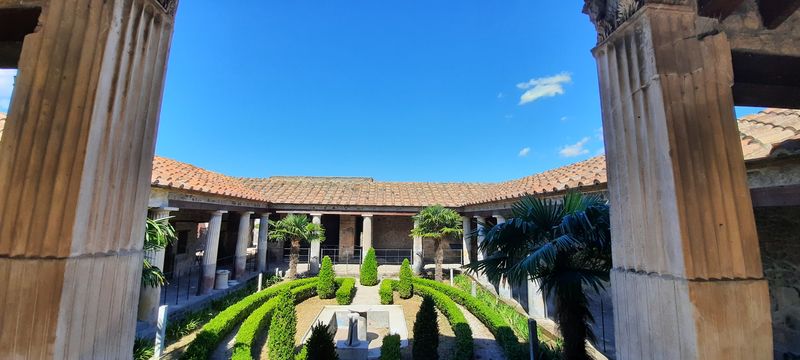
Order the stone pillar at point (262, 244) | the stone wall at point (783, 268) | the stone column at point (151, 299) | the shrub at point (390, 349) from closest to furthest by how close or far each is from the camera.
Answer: the stone wall at point (783, 268) → the shrub at point (390, 349) → the stone column at point (151, 299) → the stone pillar at point (262, 244)

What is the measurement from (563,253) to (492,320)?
5332mm

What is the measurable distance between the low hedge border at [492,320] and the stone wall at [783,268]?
3.72 m

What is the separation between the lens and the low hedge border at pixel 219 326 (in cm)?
586

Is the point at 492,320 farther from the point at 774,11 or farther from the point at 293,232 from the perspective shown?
the point at 293,232

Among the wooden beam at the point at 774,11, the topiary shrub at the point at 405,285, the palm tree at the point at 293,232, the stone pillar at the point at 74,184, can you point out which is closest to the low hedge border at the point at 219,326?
the palm tree at the point at 293,232

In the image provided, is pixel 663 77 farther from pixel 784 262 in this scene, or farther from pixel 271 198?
pixel 271 198

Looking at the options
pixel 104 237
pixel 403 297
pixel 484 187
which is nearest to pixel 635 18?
pixel 104 237

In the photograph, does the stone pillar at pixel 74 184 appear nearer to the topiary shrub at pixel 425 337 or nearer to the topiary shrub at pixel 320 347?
the topiary shrub at pixel 320 347

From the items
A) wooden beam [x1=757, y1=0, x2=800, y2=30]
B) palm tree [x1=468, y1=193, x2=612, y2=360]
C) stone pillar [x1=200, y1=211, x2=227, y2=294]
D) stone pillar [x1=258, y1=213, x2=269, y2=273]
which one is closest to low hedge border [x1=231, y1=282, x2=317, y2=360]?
stone pillar [x1=200, y1=211, x2=227, y2=294]

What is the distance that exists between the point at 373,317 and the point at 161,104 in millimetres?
8806

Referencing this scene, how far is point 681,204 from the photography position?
1.32 meters

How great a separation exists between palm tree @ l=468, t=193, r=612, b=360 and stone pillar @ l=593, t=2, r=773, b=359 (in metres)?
1.68

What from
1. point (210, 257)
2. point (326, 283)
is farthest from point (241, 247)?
point (326, 283)

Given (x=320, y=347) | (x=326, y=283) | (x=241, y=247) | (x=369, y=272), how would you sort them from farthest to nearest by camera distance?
(x=241, y=247)
(x=369, y=272)
(x=326, y=283)
(x=320, y=347)
